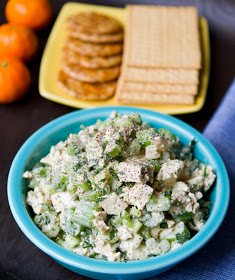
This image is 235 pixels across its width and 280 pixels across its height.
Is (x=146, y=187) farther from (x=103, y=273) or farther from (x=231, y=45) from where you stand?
(x=231, y=45)

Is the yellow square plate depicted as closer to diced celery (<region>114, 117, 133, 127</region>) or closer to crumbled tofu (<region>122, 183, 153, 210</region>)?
diced celery (<region>114, 117, 133, 127</region>)

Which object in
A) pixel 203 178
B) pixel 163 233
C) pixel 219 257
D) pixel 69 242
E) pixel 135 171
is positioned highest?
pixel 135 171

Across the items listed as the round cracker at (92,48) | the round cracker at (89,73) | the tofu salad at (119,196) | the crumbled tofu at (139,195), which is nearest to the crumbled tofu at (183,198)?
the tofu salad at (119,196)

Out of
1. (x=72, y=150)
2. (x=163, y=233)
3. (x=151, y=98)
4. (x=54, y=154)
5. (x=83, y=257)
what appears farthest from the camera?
(x=151, y=98)

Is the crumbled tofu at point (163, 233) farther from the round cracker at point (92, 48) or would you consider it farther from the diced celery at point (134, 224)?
the round cracker at point (92, 48)

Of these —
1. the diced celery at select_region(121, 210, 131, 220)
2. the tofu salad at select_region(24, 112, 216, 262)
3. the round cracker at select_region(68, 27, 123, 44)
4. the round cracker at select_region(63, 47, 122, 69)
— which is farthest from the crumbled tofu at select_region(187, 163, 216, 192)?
the round cracker at select_region(68, 27, 123, 44)

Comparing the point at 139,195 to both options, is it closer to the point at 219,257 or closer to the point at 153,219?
the point at 153,219

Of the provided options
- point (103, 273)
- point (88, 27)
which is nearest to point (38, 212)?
point (103, 273)

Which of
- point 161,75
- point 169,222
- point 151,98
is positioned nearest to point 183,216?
point 169,222

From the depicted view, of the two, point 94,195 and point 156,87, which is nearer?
point 94,195
